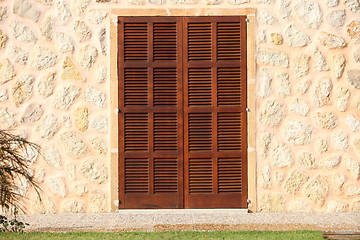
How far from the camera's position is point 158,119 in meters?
7.77

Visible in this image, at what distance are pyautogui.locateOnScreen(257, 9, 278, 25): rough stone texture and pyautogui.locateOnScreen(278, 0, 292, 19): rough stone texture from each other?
0.11 m

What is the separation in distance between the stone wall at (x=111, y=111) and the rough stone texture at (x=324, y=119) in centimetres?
1

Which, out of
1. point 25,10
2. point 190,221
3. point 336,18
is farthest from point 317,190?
point 25,10

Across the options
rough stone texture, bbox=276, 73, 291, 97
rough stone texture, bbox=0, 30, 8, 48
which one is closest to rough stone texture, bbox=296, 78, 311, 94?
rough stone texture, bbox=276, 73, 291, 97

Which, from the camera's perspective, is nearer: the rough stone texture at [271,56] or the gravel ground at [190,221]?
the gravel ground at [190,221]

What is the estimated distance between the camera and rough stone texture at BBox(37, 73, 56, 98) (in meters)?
7.74

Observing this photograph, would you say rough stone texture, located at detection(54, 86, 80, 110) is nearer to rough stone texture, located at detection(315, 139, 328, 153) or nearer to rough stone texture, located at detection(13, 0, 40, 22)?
rough stone texture, located at detection(13, 0, 40, 22)

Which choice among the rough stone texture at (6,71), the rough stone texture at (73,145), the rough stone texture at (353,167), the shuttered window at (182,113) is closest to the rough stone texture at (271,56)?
the shuttered window at (182,113)

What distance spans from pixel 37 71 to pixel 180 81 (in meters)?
1.70

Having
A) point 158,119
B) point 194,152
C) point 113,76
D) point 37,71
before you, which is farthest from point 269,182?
point 37,71

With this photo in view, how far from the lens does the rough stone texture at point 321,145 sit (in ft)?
25.4

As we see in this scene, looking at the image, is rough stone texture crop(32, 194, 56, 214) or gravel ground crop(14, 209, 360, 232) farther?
rough stone texture crop(32, 194, 56, 214)

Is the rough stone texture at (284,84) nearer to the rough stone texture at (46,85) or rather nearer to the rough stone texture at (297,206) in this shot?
the rough stone texture at (297,206)

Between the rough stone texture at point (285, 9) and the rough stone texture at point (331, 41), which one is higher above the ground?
the rough stone texture at point (285, 9)
